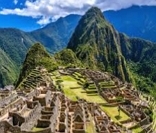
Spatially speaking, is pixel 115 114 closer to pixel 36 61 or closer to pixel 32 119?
pixel 32 119

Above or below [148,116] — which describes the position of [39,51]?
above

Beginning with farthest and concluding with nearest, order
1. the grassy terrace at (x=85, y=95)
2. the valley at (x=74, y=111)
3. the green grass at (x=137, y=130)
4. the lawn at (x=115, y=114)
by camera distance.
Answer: the grassy terrace at (x=85, y=95), the lawn at (x=115, y=114), the green grass at (x=137, y=130), the valley at (x=74, y=111)

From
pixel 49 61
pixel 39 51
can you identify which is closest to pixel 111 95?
pixel 49 61

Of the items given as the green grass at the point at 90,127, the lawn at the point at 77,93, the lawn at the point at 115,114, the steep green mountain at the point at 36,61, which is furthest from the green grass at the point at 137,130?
the steep green mountain at the point at 36,61

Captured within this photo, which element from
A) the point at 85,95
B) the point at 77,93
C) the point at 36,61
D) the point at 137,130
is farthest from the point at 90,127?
the point at 36,61

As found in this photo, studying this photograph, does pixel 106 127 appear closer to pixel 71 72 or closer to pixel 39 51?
pixel 71 72

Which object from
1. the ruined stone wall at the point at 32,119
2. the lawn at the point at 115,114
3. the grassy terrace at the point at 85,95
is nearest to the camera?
the ruined stone wall at the point at 32,119

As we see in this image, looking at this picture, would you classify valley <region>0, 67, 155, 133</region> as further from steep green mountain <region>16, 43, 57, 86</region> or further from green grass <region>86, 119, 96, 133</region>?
steep green mountain <region>16, 43, 57, 86</region>

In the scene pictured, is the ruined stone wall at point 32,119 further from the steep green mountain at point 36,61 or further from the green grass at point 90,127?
the steep green mountain at point 36,61
